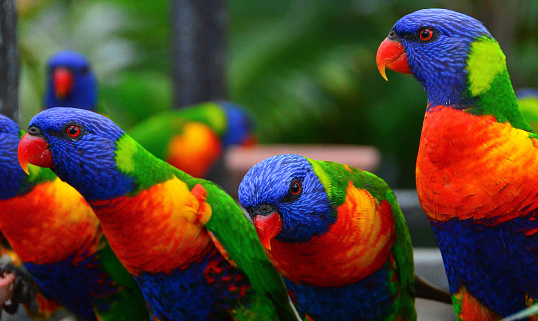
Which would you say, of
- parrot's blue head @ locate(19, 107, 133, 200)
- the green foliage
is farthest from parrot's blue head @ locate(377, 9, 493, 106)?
the green foliage

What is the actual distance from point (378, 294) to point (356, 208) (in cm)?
25

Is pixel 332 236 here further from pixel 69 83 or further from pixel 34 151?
pixel 69 83

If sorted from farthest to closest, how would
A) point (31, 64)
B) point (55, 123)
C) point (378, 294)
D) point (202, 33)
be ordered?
1. point (31, 64)
2. point (202, 33)
3. point (378, 294)
4. point (55, 123)

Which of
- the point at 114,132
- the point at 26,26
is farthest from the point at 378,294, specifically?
the point at 26,26

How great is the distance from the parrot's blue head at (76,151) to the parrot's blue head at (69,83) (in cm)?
182

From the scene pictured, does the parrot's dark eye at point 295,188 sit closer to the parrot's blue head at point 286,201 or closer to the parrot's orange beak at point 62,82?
the parrot's blue head at point 286,201

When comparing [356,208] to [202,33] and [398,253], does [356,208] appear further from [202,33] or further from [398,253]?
[202,33]

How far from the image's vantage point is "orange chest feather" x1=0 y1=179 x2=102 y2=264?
4.61ft

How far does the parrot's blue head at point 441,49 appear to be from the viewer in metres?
1.11

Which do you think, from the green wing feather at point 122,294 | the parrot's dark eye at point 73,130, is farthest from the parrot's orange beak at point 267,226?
the green wing feather at point 122,294

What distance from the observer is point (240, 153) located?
382 cm

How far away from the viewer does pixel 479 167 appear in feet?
3.49

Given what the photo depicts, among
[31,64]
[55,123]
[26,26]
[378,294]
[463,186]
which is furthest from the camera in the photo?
[26,26]

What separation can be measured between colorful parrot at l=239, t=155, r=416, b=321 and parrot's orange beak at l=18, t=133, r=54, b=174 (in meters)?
0.45
